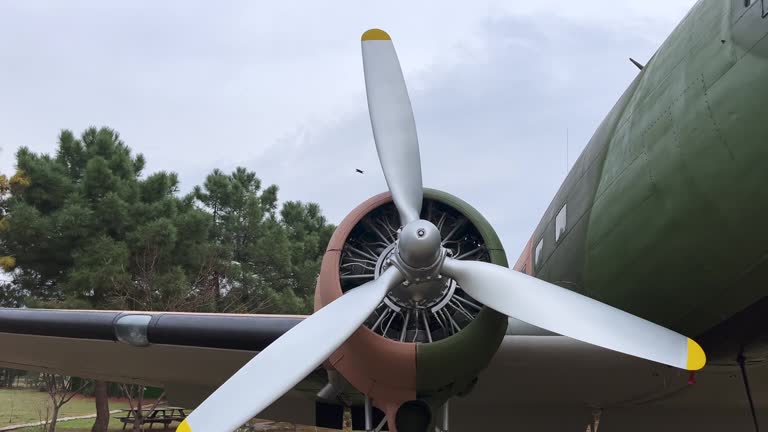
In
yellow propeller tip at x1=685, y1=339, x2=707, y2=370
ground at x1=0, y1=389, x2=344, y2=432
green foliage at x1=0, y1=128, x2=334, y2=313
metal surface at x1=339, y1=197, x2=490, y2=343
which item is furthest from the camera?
ground at x1=0, y1=389, x2=344, y2=432

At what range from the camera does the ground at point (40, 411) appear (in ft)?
87.6

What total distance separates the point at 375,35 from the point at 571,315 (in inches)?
121

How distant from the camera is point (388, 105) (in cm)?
636

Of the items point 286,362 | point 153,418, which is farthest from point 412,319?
point 153,418

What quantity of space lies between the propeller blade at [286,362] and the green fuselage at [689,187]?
6.32 ft

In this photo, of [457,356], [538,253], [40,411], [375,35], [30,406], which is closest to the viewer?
[457,356]

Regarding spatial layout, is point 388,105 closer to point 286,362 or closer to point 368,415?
point 286,362

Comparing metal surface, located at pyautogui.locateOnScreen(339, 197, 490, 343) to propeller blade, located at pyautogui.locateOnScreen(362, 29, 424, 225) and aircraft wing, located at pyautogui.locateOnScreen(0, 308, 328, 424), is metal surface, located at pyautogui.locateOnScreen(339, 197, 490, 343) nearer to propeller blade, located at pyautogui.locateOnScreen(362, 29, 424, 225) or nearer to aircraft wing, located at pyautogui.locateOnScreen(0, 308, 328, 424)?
propeller blade, located at pyautogui.locateOnScreen(362, 29, 424, 225)

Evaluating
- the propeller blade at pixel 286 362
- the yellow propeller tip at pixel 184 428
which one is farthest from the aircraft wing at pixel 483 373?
the yellow propeller tip at pixel 184 428

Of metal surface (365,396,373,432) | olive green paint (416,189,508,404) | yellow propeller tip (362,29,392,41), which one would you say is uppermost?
yellow propeller tip (362,29,392,41)

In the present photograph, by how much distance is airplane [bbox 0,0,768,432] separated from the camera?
462 cm

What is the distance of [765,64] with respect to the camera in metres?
4.29

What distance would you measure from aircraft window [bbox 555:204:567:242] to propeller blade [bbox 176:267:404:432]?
8.34 feet

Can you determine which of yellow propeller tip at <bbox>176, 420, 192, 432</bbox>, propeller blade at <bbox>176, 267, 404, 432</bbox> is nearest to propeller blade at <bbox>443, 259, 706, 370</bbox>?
propeller blade at <bbox>176, 267, 404, 432</bbox>
